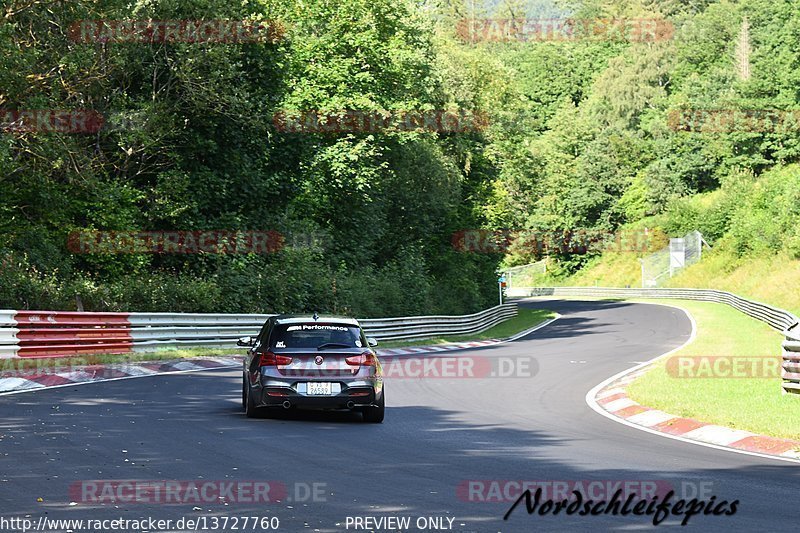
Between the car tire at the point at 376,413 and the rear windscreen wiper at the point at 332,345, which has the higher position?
the rear windscreen wiper at the point at 332,345

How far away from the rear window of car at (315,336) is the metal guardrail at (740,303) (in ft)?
23.5

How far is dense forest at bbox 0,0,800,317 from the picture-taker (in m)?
30.3

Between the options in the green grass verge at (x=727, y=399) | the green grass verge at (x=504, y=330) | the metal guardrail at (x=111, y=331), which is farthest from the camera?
the green grass verge at (x=504, y=330)

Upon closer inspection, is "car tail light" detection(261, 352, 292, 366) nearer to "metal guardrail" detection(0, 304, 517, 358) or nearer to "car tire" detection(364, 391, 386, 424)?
"car tire" detection(364, 391, 386, 424)

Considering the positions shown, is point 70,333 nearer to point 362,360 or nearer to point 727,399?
point 362,360

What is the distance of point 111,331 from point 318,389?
10981 millimetres

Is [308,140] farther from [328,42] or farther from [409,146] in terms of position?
[409,146]

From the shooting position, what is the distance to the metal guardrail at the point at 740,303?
17734 millimetres

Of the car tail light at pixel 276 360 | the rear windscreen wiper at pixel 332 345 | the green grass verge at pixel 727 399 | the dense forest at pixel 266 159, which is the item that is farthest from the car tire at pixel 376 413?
the dense forest at pixel 266 159

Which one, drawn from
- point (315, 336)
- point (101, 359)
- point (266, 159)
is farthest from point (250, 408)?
point (266, 159)

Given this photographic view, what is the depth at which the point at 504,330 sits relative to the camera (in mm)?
51125

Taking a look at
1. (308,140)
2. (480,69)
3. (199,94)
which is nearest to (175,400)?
(199,94)

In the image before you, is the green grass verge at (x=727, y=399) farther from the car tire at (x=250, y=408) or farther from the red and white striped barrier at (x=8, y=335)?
the red and white striped barrier at (x=8, y=335)

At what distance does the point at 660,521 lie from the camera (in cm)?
834
